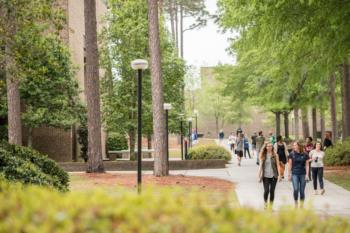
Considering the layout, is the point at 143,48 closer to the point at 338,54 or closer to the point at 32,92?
the point at 32,92

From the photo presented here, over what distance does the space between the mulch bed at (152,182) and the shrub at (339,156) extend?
9087 mm

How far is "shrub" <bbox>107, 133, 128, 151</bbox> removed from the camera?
43.8m

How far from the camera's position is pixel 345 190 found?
19.3m

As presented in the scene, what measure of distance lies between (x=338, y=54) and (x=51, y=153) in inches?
710

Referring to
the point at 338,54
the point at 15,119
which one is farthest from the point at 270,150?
the point at 15,119

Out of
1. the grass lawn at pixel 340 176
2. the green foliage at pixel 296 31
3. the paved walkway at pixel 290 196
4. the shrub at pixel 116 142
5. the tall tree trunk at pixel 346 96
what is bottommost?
the paved walkway at pixel 290 196

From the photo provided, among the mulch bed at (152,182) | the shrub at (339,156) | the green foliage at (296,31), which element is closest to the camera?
the green foliage at (296,31)

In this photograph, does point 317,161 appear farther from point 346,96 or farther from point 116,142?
point 116,142

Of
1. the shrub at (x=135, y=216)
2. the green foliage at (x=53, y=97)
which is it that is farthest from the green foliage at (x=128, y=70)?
the shrub at (x=135, y=216)

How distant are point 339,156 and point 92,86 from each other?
12205mm

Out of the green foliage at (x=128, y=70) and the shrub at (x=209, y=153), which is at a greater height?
the green foliage at (x=128, y=70)

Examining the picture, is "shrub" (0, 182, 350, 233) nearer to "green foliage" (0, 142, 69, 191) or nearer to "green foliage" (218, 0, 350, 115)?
"green foliage" (0, 142, 69, 191)

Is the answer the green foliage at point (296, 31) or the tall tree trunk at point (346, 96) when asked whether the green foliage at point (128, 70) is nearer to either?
the green foliage at point (296, 31)

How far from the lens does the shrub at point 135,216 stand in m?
3.90
